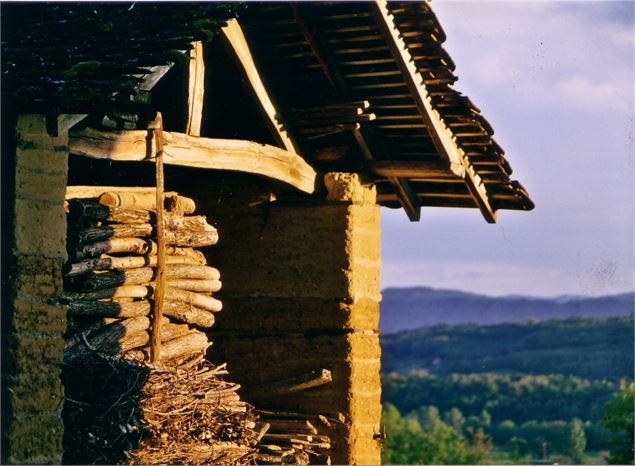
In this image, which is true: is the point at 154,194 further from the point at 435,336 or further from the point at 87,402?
the point at 435,336

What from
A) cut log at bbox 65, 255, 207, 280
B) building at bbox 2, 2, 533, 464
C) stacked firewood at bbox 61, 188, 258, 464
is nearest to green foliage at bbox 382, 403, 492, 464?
building at bbox 2, 2, 533, 464

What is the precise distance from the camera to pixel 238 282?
12.1 metres

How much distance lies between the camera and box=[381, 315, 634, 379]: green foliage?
80.1 metres

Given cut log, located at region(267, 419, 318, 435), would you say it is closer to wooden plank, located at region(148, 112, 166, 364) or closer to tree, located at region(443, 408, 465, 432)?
wooden plank, located at region(148, 112, 166, 364)

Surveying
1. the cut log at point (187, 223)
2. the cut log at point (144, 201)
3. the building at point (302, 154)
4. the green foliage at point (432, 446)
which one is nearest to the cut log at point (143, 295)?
the cut log at point (187, 223)

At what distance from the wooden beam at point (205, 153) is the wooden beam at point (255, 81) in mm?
156

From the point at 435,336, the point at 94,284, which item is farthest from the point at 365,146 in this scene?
the point at 435,336

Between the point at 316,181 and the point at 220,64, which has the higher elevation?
the point at 220,64

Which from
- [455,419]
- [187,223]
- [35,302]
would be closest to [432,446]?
[455,419]

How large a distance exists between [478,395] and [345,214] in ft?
229

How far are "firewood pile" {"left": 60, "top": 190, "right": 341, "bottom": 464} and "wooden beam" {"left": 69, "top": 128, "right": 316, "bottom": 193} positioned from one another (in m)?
0.47

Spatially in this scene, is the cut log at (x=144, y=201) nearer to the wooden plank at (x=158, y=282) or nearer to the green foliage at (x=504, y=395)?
the wooden plank at (x=158, y=282)

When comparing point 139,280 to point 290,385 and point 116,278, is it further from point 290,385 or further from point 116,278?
point 290,385

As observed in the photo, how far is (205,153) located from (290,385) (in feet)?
7.49
